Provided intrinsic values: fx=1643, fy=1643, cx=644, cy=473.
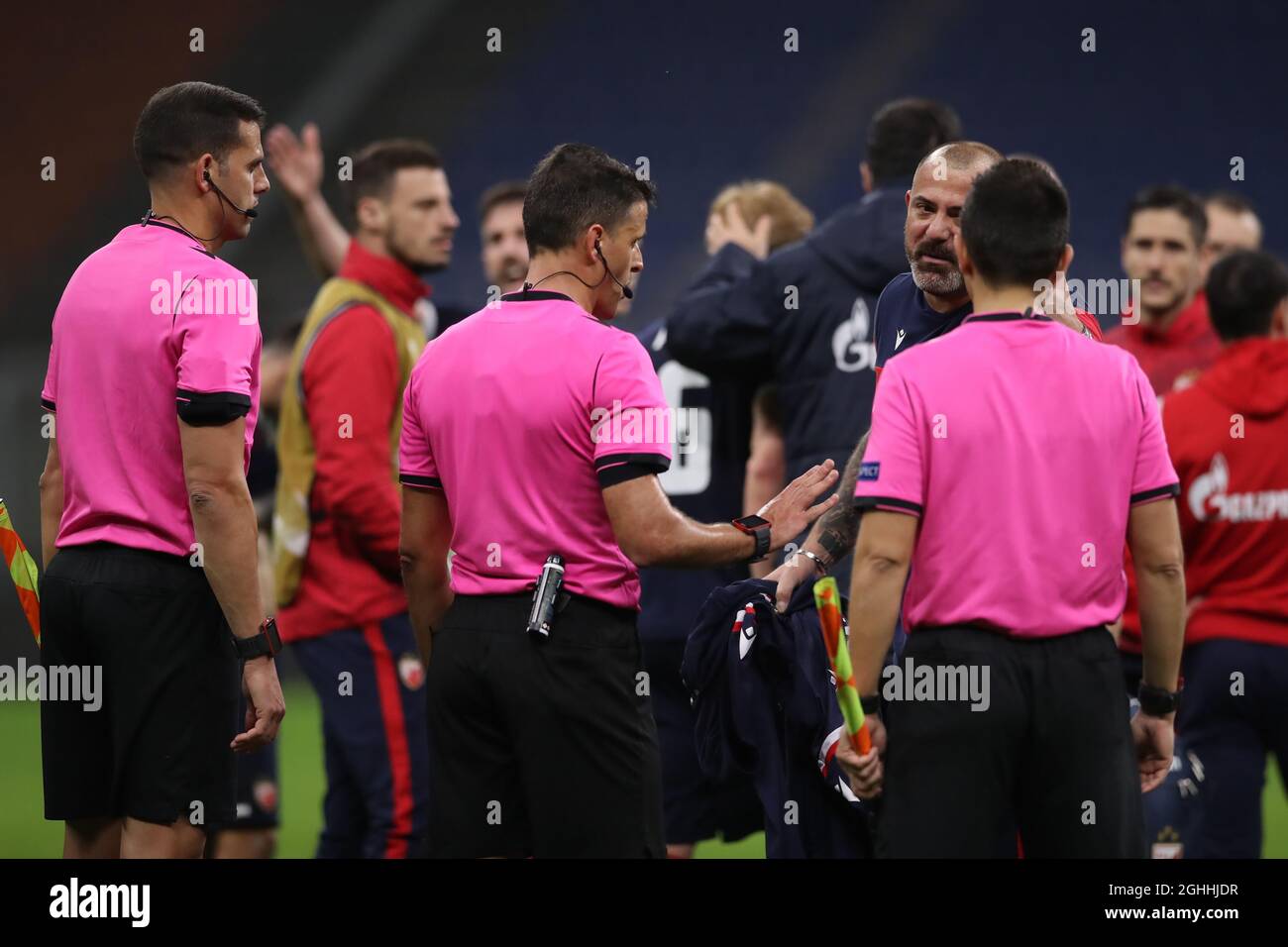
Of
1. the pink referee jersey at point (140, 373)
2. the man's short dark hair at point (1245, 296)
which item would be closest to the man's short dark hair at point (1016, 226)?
the pink referee jersey at point (140, 373)

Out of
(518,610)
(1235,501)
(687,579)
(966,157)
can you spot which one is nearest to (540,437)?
(518,610)

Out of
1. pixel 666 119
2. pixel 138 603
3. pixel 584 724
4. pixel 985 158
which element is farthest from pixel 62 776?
pixel 666 119

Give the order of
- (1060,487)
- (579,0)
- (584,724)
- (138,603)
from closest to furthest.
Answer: (1060,487) → (584,724) → (138,603) → (579,0)

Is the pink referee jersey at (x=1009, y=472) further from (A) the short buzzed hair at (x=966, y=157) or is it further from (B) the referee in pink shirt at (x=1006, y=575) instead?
(A) the short buzzed hair at (x=966, y=157)

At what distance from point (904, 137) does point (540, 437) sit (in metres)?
2.26

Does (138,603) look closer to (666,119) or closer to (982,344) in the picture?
(982,344)

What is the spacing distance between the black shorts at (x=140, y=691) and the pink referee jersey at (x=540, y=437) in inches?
24.2

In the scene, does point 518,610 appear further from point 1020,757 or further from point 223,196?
point 223,196

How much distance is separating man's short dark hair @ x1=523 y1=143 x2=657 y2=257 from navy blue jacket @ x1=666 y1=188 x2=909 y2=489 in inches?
59.2

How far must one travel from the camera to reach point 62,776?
3648 mm

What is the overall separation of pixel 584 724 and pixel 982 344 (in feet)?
3.62

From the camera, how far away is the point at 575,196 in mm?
3496

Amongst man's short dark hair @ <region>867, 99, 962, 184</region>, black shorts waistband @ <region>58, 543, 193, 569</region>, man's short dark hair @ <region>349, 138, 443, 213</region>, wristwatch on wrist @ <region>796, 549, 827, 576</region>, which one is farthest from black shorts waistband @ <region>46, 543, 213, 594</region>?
man's short dark hair @ <region>349, 138, 443, 213</region>

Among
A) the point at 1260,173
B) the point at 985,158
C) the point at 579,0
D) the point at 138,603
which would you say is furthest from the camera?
the point at 579,0
